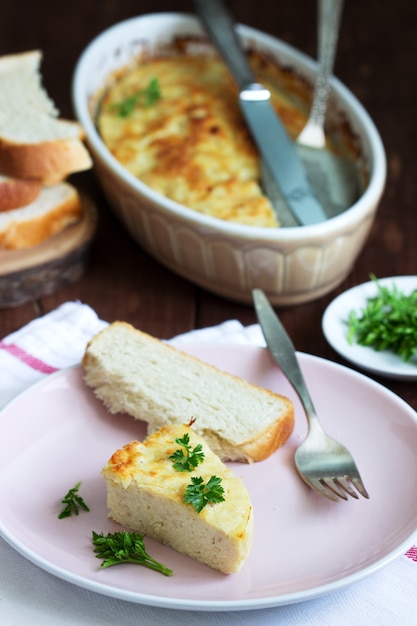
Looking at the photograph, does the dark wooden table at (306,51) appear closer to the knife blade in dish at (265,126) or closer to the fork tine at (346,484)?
the knife blade in dish at (265,126)

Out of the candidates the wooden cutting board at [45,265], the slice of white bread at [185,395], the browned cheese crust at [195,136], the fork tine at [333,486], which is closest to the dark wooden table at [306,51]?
the wooden cutting board at [45,265]

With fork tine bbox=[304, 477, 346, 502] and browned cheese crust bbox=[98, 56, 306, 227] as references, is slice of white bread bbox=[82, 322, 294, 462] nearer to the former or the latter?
fork tine bbox=[304, 477, 346, 502]

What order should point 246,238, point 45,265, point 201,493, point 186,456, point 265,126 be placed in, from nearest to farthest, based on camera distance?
point 201,493 → point 186,456 → point 246,238 → point 45,265 → point 265,126

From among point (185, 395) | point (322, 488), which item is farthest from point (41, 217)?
point (322, 488)

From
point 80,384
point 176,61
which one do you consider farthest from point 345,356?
point 176,61

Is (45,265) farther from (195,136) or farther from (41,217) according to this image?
(195,136)

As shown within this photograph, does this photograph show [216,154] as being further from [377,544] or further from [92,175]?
[377,544]

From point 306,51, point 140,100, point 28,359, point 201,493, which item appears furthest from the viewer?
point 306,51
